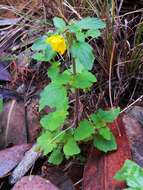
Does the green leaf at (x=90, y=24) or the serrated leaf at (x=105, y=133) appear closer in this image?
the green leaf at (x=90, y=24)

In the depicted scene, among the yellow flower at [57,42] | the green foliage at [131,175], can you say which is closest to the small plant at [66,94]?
the yellow flower at [57,42]

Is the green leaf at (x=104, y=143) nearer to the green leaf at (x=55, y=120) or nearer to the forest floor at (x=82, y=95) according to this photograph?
the forest floor at (x=82, y=95)

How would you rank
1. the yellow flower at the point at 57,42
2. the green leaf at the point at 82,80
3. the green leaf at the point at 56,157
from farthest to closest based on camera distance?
the green leaf at the point at 56,157
the green leaf at the point at 82,80
the yellow flower at the point at 57,42

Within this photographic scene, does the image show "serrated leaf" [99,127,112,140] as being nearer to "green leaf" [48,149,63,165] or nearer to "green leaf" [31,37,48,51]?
"green leaf" [48,149,63,165]

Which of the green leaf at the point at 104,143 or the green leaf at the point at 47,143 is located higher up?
the green leaf at the point at 47,143

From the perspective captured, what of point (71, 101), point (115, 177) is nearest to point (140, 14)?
point (71, 101)

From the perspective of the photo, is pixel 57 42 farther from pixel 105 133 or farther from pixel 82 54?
pixel 105 133

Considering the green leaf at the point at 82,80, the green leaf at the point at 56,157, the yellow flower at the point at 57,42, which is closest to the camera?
the yellow flower at the point at 57,42

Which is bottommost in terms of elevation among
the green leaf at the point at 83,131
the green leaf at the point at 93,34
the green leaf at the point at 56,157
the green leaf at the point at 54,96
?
the green leaf at the point at 56,157
